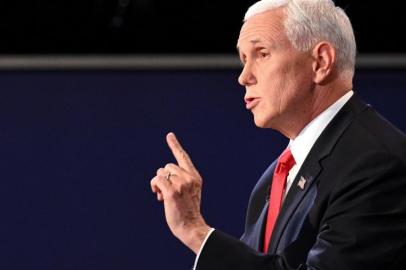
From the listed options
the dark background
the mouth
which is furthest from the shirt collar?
the dark background

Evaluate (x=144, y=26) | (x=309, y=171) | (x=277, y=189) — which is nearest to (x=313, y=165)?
(x=309, y=171)

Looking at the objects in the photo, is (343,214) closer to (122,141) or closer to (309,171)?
(309,171)

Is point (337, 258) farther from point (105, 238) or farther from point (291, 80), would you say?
point (105, 238)

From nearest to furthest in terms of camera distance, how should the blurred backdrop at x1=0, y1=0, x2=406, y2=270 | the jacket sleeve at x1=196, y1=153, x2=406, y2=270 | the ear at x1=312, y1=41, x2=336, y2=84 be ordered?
the jacket sleeve at x1=196, y1=153, x2=406, y2=270 → the ear at x1=312, y1=41, x2=336, y2=84 → the blurred backdrop at x1=0, y1=0, x2=406, y2=270

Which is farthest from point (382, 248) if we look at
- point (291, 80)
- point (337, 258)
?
point (291, 80)

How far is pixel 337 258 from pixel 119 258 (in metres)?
1.69

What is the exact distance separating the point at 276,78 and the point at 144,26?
1316 mm

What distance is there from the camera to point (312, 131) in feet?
5.38

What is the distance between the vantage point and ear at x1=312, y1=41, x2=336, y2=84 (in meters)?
1.64

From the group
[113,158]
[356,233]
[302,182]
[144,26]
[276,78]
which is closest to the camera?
[356,233]

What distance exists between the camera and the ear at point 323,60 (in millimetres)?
1640

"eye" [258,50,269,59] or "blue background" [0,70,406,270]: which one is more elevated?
"eye" [258,50,269,59]

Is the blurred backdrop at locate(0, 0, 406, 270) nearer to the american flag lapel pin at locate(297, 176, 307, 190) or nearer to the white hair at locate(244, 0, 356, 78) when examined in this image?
the white hair at locate(244, 0, 356, 78)

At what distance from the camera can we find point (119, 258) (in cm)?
301
